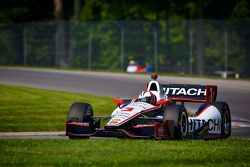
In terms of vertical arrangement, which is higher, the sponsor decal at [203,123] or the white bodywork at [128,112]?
the white bodywork at [128,112]

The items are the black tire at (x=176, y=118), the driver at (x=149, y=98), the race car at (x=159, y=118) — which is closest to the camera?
the black tire at (x=176, y=118)

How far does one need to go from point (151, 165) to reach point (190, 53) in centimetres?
3047

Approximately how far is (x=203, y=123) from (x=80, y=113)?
237cm

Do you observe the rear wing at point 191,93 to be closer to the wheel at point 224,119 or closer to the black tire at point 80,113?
the wheel at point 224,119

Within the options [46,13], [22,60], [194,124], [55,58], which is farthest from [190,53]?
[194,124]

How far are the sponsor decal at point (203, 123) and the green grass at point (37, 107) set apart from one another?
459 centimetres

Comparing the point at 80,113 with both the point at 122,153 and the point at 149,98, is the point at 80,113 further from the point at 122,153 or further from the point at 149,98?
the point at 122,153

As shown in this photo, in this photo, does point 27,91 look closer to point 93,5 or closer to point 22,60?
point 22,60

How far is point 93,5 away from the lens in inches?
2616

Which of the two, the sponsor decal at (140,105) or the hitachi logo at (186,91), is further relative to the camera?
the hitachi logo at (186,91)

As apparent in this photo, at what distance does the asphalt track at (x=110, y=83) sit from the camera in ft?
95.2

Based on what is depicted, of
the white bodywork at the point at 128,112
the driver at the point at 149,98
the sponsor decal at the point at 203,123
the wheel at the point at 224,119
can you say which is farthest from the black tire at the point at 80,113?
the wheel at the point at 224,119

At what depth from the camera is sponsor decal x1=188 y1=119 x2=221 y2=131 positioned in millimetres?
17672

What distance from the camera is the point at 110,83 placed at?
35.8 m
